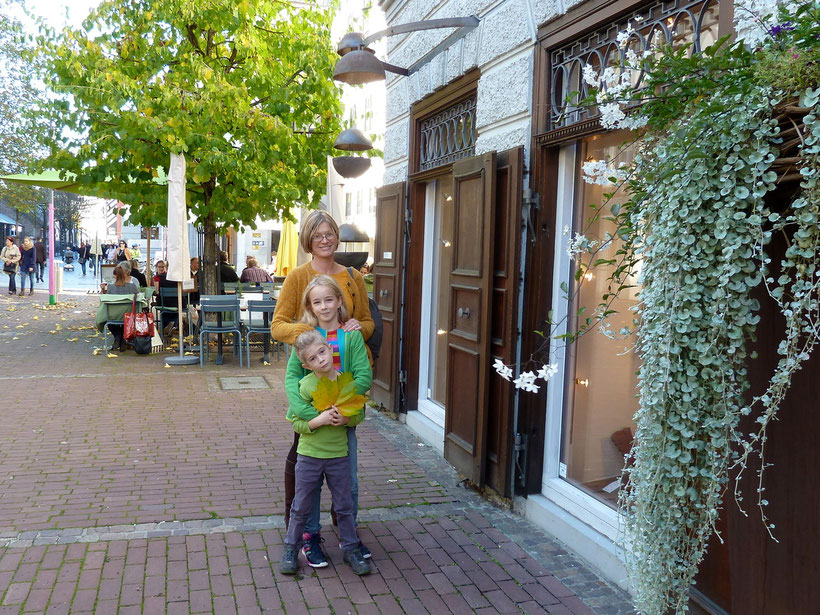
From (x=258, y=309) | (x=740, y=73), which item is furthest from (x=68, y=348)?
(x=740, y=73)

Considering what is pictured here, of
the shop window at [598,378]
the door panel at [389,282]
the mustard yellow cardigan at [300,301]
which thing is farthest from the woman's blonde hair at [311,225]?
the door panel at [389,282]

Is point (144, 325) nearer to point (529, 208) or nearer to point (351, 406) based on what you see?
point (529, 208)

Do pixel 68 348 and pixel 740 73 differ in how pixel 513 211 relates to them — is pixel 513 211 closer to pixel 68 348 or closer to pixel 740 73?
pixel 740 73

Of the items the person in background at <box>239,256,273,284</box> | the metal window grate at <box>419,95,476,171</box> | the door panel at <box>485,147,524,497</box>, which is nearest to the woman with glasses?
the door panel at <box>485,147,524,497</box>

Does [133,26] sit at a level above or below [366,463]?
above

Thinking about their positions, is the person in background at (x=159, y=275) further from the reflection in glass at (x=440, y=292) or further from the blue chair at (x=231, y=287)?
the reflection in glass at (x=440, y=292)

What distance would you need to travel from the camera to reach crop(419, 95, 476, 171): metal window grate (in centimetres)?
577

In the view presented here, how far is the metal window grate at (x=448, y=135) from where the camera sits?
577 centimetres

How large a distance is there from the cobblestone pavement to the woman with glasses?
0.24m

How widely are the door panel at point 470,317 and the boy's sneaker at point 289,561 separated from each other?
1.57 metres

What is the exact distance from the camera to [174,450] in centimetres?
594

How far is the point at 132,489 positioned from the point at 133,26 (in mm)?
8454

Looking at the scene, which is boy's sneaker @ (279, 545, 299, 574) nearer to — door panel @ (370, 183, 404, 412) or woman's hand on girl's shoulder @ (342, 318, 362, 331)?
woman's hand on girl's shoulder @ (342, 318, 362, 331)

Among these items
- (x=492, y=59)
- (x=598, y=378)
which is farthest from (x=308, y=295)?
(x=492, y=59)
